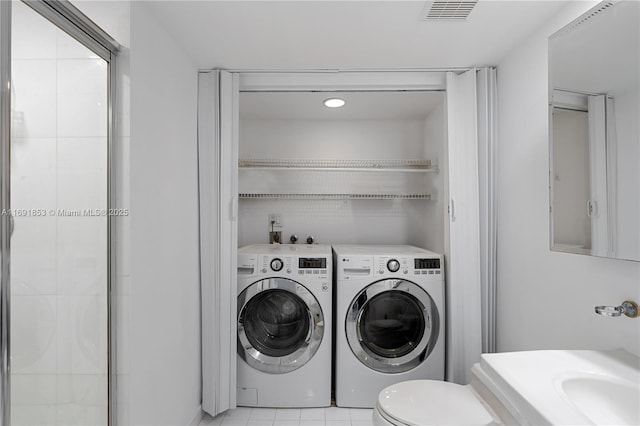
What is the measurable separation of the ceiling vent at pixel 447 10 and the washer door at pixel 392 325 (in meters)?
1.52

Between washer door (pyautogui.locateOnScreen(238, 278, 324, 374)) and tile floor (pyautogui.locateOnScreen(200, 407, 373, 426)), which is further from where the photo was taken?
washer door (pyautogui.locateOnScreen(238, 278, 324, 374))

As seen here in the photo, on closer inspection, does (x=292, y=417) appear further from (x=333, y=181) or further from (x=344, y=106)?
(x=344, y=106)

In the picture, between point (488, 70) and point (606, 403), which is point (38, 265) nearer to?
point (606, 403)

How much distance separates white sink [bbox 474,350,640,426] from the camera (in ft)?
3.19

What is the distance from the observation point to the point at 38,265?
1188 millimetres

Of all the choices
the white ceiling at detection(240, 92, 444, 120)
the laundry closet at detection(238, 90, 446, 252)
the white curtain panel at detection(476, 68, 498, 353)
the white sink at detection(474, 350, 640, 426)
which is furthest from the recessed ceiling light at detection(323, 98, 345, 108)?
the white sink at detection(474, 350, 640, 426)

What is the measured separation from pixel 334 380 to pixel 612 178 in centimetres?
215

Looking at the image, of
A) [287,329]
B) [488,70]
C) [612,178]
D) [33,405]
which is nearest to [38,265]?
[33,405]

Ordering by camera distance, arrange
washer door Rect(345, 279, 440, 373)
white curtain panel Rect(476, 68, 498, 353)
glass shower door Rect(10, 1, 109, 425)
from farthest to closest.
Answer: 1. washer door Rect(345, 279, 440, 373)
2. white curtain panel Rect(476, 68, 498, 353)
3. glass shower door Rect(10, 1, 109, 425)

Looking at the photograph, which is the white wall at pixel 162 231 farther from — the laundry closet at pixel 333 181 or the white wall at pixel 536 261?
the white wall at pixel 536 261

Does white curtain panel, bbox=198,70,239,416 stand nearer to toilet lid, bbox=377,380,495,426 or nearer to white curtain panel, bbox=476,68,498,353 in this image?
toilet lid, bbox=377,380,495,426

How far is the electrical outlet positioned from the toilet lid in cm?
184

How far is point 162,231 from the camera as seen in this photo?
5.94ft

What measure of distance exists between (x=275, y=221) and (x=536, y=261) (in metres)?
2.08
